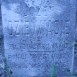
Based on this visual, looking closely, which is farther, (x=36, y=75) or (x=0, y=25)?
(x=36, y=75)

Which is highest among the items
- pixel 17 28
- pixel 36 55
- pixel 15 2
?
pixel 15 2

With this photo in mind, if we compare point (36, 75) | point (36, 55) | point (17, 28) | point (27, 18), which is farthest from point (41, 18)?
point (36, 75)

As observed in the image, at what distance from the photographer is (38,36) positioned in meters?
2.98

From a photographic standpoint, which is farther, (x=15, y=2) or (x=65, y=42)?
(x=65, y=42)

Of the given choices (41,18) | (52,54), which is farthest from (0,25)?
(52,54)

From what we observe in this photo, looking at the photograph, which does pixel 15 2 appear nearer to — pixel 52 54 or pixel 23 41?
pixel 23 41

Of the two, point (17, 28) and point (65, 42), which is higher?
point (17, 28)

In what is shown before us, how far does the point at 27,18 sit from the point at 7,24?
0.30 metres

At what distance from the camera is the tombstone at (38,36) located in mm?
2859

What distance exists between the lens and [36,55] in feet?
10.0

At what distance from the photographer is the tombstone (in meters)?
2.86

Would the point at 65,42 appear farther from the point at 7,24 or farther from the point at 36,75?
the point at 7,24

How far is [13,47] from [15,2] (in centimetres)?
67

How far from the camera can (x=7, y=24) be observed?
291 centimetres
